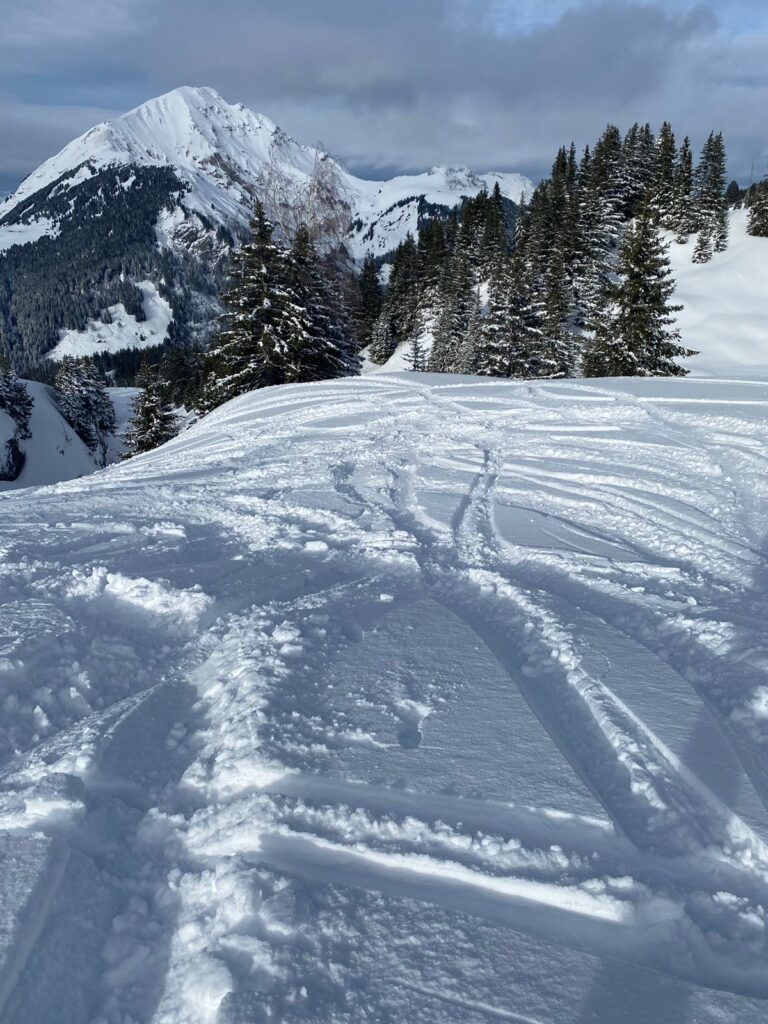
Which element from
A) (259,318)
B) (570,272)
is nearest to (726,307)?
(570,272)

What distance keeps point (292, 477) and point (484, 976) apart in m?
6.33

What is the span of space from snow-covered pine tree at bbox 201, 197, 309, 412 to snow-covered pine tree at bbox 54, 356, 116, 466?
33.5 metres

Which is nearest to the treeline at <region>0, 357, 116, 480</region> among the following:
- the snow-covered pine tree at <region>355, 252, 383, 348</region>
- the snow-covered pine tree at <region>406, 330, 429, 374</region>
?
the snow-covered pine tree at <region>355, 252, 383, 348</region>

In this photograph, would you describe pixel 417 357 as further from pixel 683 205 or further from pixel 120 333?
pixel 120 333

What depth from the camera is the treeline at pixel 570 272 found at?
69.3ft

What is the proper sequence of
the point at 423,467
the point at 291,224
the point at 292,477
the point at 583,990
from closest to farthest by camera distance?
the point at 583,990
the point at 292,477
the point at 423,467
the point at 291,224

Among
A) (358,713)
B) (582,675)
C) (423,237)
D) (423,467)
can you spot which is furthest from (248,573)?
(423,237)

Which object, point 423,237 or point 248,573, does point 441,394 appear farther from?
point 423,237

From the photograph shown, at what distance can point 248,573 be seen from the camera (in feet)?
15.7

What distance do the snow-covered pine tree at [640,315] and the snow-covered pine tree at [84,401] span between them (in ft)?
141

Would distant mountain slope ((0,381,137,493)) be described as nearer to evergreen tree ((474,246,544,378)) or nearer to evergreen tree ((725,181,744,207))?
evergreen tree ((474,246,544,378))

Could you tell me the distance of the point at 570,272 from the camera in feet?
125

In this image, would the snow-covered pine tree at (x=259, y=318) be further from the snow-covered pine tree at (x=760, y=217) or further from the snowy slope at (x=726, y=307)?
the snow-covered pine tree at (x=760, y=217)

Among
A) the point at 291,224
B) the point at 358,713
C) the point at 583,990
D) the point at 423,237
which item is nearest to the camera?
the point at 583,990
